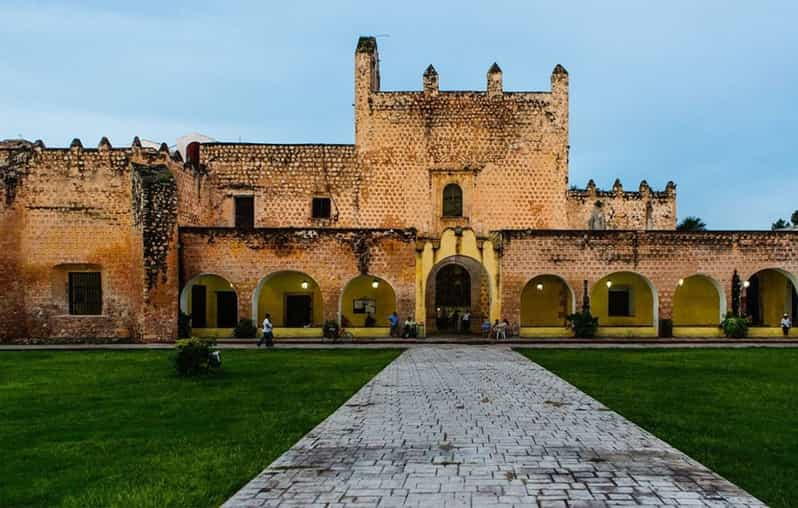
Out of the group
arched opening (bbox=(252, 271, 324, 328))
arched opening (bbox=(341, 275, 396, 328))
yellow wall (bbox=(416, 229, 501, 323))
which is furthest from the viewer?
arched opening (bbox=(341, 275, 396, 328))

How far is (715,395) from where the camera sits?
34.5ft

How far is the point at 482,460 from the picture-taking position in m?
6.46

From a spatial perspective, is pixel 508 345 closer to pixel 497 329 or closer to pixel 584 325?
pixel 497 329

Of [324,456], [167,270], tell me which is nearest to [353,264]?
[167,270]

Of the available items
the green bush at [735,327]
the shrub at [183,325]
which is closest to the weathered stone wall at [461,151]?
the green bush at [735,327]

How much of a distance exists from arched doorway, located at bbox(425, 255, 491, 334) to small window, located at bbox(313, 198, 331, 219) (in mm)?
5389

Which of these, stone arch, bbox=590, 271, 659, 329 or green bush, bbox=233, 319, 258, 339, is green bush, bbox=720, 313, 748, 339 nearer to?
stone arch, bbox=590, 271, 659, 329

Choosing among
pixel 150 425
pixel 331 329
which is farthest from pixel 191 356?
pixel 331 329

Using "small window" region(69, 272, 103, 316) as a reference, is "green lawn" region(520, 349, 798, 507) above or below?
below

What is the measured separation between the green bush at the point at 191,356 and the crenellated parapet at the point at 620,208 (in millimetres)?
→ 20521

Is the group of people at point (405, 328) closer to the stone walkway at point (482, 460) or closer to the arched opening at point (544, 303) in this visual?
the arched opening at point (544, 303)

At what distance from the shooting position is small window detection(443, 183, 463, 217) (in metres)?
26.5

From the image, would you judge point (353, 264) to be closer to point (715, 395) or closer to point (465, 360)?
point (465, 360)

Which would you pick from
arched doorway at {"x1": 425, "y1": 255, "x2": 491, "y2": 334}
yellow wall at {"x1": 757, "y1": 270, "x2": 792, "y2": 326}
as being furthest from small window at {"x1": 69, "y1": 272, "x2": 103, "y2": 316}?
yellow wall at {"x1": 757, "y1": 270, "x2": 792, "y2": 326}
